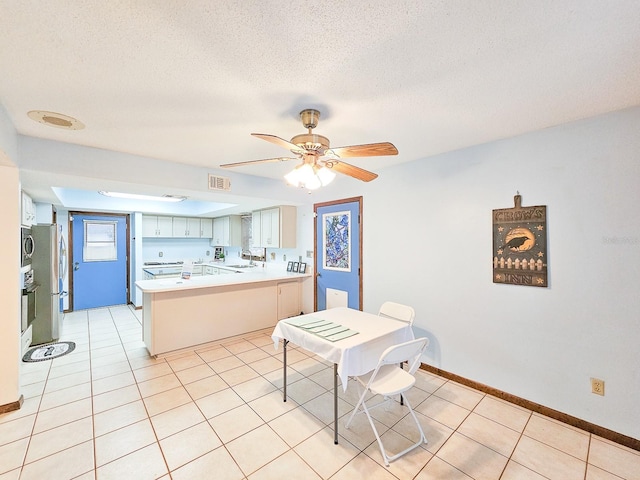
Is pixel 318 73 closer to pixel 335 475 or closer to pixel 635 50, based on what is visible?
pixel 635 50

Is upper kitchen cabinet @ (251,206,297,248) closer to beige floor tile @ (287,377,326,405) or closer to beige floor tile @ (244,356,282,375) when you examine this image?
beige floor tile @ (244,356,282,375)

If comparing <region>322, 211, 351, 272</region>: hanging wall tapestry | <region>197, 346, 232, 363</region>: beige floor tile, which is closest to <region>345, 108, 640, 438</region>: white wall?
<region>322, 211, 351, 272</region>: hanging wall tapestry

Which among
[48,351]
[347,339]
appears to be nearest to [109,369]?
[48,351]

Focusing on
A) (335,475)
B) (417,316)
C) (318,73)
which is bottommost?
(335,475)

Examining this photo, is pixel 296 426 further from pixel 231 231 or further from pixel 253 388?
pixel 231 231

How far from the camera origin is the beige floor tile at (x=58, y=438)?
1857mm

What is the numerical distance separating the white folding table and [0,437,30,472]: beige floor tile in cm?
177

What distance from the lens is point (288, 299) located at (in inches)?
182

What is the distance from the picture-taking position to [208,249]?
23.6 ft

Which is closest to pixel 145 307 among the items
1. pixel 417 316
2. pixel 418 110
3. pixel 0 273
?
pixel 0 273

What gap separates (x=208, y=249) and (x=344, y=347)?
6121 mm

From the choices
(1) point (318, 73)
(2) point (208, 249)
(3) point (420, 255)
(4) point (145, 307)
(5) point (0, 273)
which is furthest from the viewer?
(2) point (208, 249)

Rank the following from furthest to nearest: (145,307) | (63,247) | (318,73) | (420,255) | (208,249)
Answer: (208,249) < (63,247) < (145,307) < (420,255) < (318,73)

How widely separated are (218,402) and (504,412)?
2468mm
